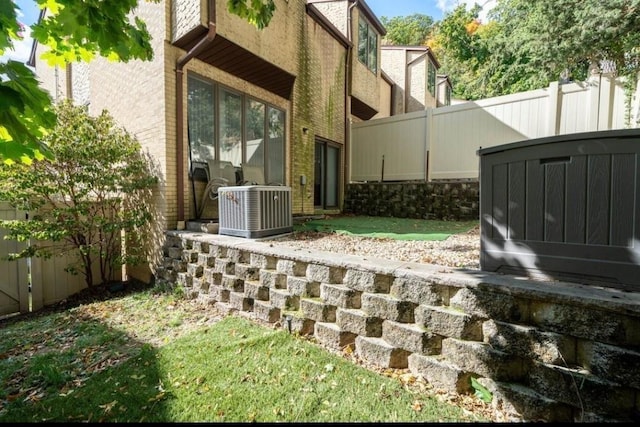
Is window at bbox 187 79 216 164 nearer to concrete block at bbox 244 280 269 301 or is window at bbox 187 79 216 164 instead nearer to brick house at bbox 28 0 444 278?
brick house at bbox 28 0 444 278

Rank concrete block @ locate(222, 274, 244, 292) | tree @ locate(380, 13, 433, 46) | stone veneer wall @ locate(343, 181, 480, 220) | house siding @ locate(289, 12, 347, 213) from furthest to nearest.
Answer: tree @ locate(380, 13, 433, 46) < house siding @ locate(289, 12, 347, 213) < stone veneer wall @ locate(343, 181, 480, 220) < concrete block @ locate(222, 274, 244, 292)

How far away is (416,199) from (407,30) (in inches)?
1103

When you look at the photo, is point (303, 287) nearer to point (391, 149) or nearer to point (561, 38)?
point (391, 149)

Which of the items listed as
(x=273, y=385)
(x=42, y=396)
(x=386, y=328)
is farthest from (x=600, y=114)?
(x=42, y=396)

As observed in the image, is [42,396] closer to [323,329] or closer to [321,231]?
[323,329]

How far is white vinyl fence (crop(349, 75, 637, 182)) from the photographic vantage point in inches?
253

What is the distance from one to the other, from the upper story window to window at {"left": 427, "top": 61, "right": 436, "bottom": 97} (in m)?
4.91

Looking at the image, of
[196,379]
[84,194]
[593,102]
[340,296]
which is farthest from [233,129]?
[593,102]

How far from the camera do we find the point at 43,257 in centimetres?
500

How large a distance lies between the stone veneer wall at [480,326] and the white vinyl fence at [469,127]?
4015 millimetres

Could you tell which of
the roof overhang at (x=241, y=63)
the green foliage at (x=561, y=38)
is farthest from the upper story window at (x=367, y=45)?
the green foliage at (x=561, y=38)

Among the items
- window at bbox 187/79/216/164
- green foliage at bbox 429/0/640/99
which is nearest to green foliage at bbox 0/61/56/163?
window at bbox 187/79/216/164

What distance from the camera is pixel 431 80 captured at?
1512cm

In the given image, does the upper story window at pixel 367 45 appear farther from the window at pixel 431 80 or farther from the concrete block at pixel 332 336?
the concrete block at pixel 332 336
